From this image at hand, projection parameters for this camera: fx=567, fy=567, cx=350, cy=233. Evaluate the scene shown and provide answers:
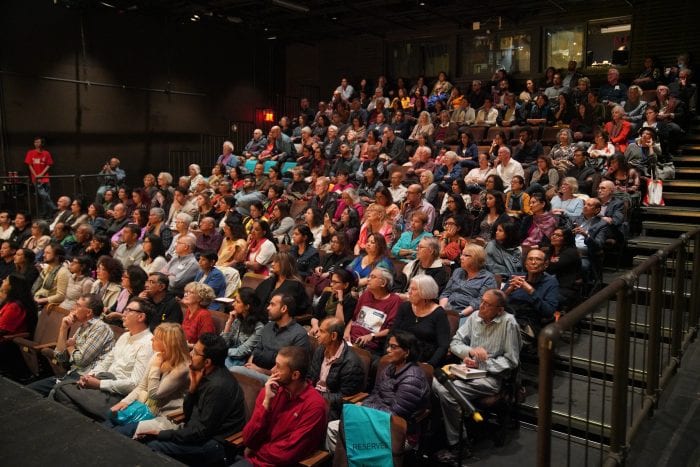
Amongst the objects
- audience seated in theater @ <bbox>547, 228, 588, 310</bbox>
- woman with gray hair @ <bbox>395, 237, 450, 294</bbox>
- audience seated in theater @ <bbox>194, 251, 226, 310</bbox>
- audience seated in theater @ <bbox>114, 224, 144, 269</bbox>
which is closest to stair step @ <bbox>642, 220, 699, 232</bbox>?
audience seated in theater @ <bbox>547, 228, 588, 310</bbox>

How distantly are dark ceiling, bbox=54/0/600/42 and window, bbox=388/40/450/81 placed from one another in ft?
1.15

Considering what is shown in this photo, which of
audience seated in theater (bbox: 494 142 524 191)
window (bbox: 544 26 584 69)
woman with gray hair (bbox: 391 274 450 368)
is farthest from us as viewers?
window (bbox: 544 26 584 69)

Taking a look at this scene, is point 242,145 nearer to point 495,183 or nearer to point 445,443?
point 495,183

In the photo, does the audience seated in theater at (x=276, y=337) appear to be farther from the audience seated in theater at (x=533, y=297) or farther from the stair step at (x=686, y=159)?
the stair step at (x=686, y=159)

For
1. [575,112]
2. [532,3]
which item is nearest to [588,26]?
[532,3]

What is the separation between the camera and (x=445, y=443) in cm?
340

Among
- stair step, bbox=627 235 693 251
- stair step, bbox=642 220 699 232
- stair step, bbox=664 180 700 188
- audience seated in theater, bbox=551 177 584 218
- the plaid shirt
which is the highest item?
stair step, bbox=664 180 700 188

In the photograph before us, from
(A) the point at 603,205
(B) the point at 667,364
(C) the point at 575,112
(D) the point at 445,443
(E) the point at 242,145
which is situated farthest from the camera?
(E) the point at 242,145

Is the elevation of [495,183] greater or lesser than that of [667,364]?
greater

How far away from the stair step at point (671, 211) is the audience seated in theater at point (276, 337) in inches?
171

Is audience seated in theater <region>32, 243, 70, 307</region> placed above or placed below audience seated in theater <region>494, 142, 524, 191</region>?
below

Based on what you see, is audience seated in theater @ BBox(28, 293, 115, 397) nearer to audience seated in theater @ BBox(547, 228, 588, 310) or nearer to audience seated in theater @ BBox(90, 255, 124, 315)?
audience seated in theater @ BBox(90, 255, 124, 315)

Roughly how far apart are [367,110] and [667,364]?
894cm

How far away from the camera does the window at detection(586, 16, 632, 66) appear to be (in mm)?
10836
